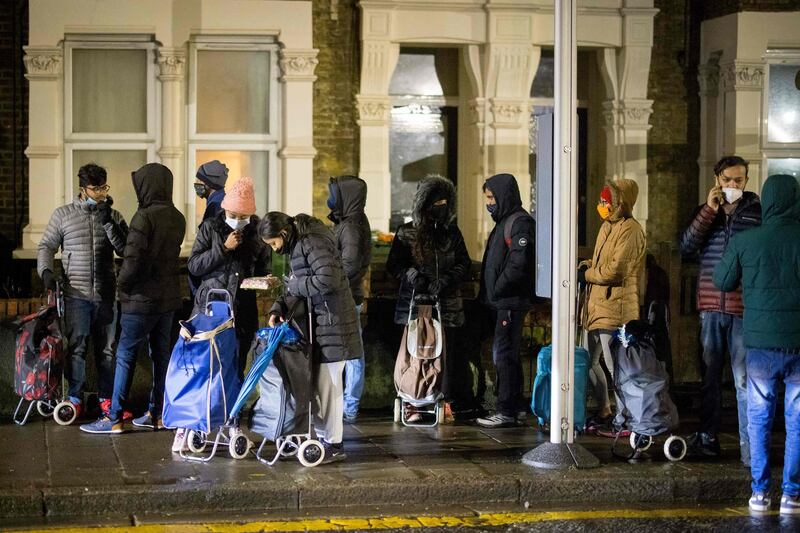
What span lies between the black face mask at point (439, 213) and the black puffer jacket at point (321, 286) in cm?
167

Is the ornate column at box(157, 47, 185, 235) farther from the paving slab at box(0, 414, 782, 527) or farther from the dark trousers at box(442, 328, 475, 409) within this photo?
the paving slab at box(0, 414, 782, 527)

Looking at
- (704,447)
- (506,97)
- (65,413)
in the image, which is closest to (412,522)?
(704,447)

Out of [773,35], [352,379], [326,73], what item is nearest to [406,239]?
[352,379]

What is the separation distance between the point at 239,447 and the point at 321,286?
1.27 m

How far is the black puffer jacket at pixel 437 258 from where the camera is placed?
10349 mm

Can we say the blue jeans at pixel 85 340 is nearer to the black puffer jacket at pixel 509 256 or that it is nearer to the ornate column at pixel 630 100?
the black puffer jacket at pixel 509 256

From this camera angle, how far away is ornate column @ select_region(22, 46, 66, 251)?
1358 cm

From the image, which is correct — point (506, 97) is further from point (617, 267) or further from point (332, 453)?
point (332, 453)

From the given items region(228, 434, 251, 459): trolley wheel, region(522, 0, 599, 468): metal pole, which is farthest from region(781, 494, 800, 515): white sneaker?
region(228, 434, 251, 459): trolley wheel

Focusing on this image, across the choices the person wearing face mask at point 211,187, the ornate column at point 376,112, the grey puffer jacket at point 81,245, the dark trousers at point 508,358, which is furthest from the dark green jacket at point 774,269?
the ornate column at point 376,112

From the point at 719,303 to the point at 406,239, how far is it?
259 centimetres

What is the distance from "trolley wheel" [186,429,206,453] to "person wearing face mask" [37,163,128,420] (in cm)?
124

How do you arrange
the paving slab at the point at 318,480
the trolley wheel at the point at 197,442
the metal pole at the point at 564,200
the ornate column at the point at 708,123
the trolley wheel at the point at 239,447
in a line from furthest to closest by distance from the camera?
the ornate column at the point at 708,123 → the trolley wheel at the point at 197,442 → the trolley wheel at the point at 239,447 → the metal pole at the point at 564,200 → the paving slab at the point at 318,480

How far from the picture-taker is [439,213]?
1040 centimetres
